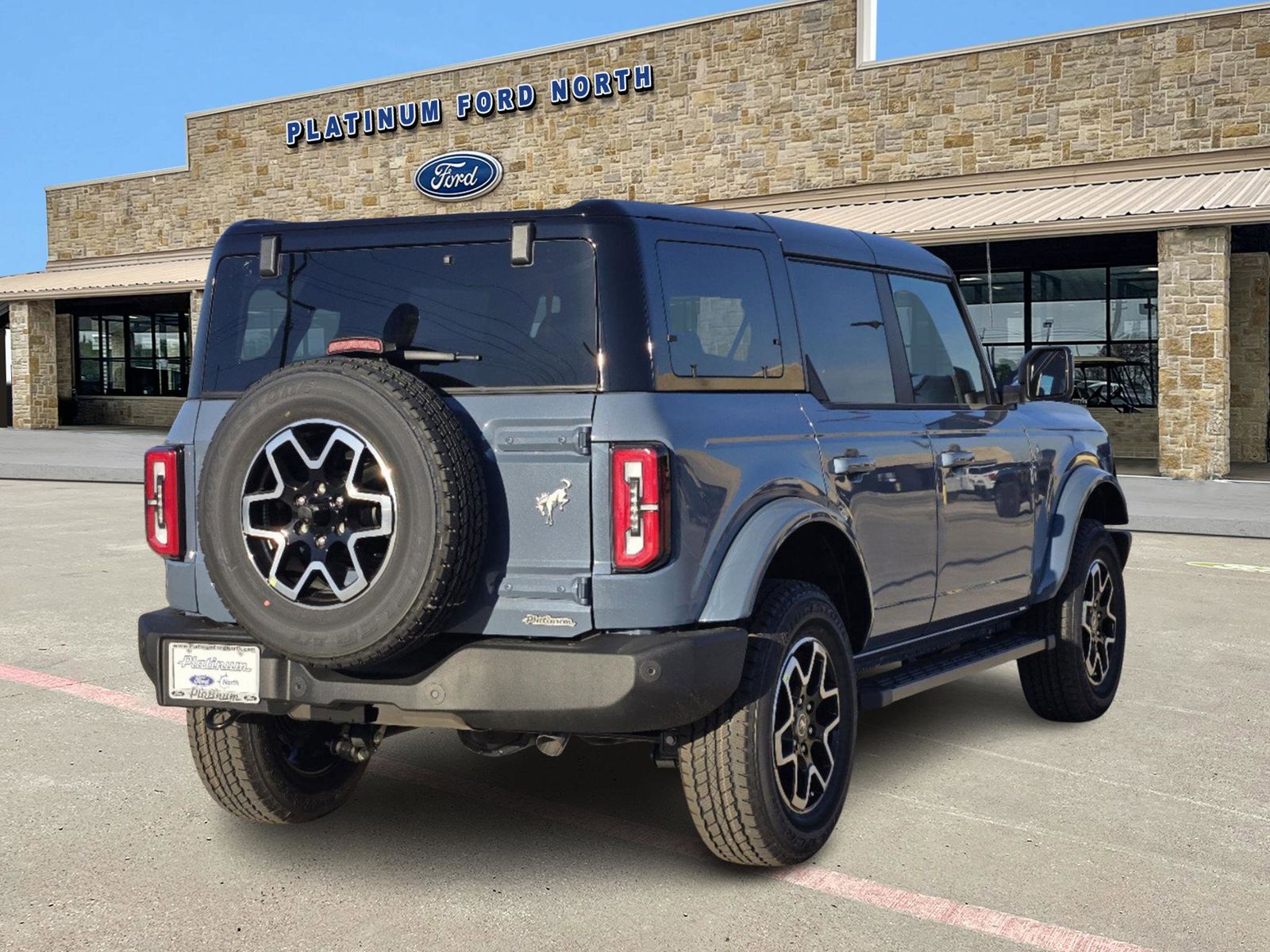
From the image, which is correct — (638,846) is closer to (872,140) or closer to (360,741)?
(360,741)

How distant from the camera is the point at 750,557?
4.19 m

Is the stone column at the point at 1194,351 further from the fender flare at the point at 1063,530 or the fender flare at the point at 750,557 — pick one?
the fender flare at the point at 750,557

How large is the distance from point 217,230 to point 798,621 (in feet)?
105

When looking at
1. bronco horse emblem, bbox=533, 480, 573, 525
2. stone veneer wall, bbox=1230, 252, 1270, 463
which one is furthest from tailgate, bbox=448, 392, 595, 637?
stone veneer wall, bbox=1230, 252, 1270, 463

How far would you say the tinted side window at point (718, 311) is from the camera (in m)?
4.31

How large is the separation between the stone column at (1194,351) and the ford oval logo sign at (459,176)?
14625mm

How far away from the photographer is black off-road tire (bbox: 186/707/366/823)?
185 inches

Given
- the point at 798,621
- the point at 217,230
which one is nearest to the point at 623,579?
the point at 798,621

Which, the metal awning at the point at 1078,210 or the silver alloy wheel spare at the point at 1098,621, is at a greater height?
the metal awning at the point at 1078,210

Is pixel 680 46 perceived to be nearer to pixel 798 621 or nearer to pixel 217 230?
pixel 217 230

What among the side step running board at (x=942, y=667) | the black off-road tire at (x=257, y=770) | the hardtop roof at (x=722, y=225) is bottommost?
the black off-road tire at (x=257, y=770)

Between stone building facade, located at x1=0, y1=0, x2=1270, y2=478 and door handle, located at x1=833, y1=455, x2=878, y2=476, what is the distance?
14.4 meters

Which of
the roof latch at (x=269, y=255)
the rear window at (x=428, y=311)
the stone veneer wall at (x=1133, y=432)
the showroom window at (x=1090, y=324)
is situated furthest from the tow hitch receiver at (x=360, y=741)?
the stone veneer wall at (x=1133, y=432)

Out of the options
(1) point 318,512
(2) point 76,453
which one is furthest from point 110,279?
(1) point 318,512
